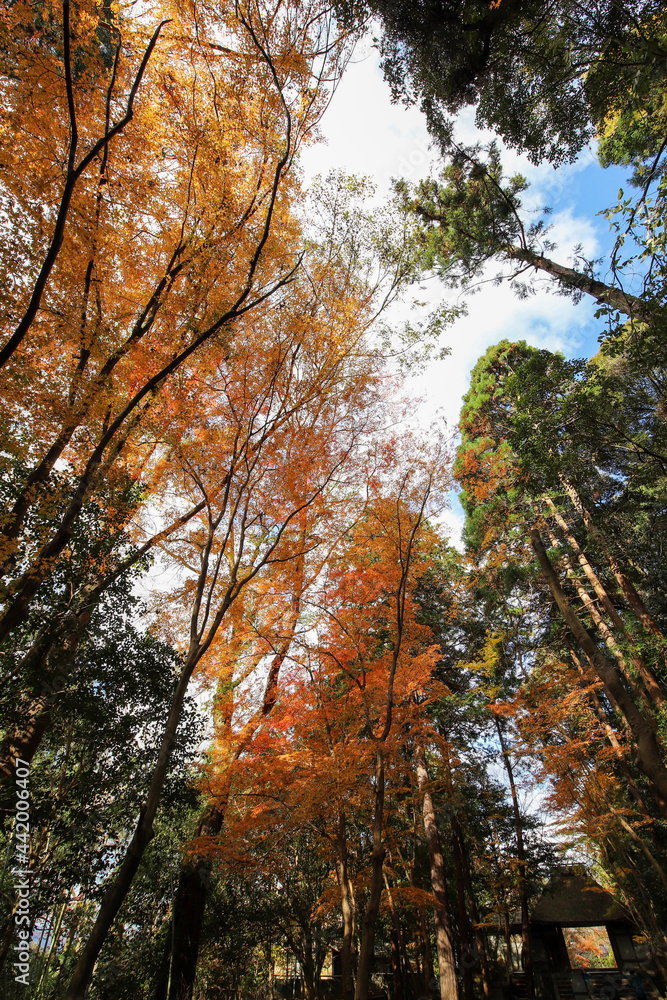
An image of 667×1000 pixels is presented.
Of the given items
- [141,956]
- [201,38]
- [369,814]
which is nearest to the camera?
[201,38]

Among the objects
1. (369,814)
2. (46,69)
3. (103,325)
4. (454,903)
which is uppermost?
(46,69)

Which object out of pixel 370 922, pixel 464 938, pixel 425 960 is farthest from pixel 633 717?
pixel 425 960

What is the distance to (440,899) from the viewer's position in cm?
884

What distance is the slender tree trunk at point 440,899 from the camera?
7.90 m

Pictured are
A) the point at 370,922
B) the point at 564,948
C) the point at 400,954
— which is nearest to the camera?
the point at 370,922

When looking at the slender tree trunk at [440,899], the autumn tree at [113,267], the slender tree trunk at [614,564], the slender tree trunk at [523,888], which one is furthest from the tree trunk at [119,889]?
the slender tree trunk at [523,888]

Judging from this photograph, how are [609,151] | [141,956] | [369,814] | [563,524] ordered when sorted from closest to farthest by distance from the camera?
1. [141,956]
2. [609,151]
3. [369,814]
4. [563,524]

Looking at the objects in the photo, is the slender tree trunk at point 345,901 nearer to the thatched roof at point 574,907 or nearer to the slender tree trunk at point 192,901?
the slender tree trunk at point 192,901

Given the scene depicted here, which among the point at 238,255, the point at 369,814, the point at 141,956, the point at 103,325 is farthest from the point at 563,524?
the point at 141,956

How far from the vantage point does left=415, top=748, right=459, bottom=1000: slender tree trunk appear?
790cm

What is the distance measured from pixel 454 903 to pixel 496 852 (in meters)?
2.71

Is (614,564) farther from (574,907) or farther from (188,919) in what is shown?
(574,907)

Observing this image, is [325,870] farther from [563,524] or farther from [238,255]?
[238,255]

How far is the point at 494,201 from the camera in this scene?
8672 mm
